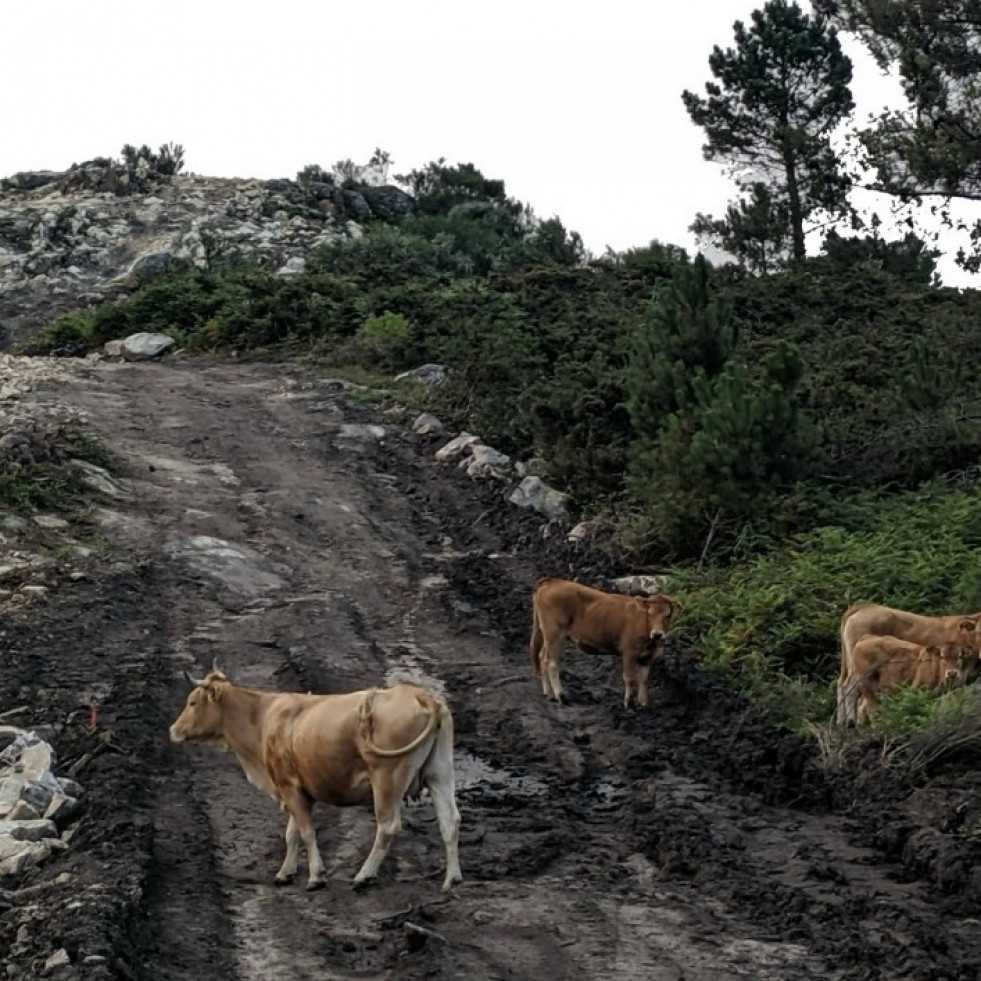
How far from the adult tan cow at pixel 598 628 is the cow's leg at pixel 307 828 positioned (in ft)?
15.1

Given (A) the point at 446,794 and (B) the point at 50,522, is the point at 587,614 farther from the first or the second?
(B) the point at 50,522

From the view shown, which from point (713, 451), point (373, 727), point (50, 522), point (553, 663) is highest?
point (713, 451)

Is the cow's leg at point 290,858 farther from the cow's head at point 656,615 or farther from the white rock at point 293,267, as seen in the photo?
the white rock at point 293,267

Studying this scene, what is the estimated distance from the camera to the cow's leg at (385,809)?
29.6 ft

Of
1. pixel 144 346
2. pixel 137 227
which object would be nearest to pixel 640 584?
pixel 144 346

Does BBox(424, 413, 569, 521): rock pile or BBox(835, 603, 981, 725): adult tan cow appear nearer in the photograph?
BBox(835, 603, 981, 725): adult tan cow

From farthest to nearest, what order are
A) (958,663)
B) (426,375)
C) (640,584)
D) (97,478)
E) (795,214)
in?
(795,214) → (426,375) → (97,478) → (640,584) → (958,663)

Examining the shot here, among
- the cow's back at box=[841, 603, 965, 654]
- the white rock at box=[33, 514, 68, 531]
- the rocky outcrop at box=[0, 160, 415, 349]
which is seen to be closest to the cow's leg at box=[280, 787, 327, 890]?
the cow's back at box=[841, 603, 965, 654]

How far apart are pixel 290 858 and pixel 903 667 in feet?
18.5

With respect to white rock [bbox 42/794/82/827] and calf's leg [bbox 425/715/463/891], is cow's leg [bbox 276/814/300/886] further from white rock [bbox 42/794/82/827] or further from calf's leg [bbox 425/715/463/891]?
white rock [bbox 42/794/82/827]

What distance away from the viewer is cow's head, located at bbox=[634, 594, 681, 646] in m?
13.8

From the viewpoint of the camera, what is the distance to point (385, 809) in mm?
9047

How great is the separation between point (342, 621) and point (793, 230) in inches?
1155

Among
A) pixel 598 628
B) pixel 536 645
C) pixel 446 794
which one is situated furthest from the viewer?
pixel 536 645
